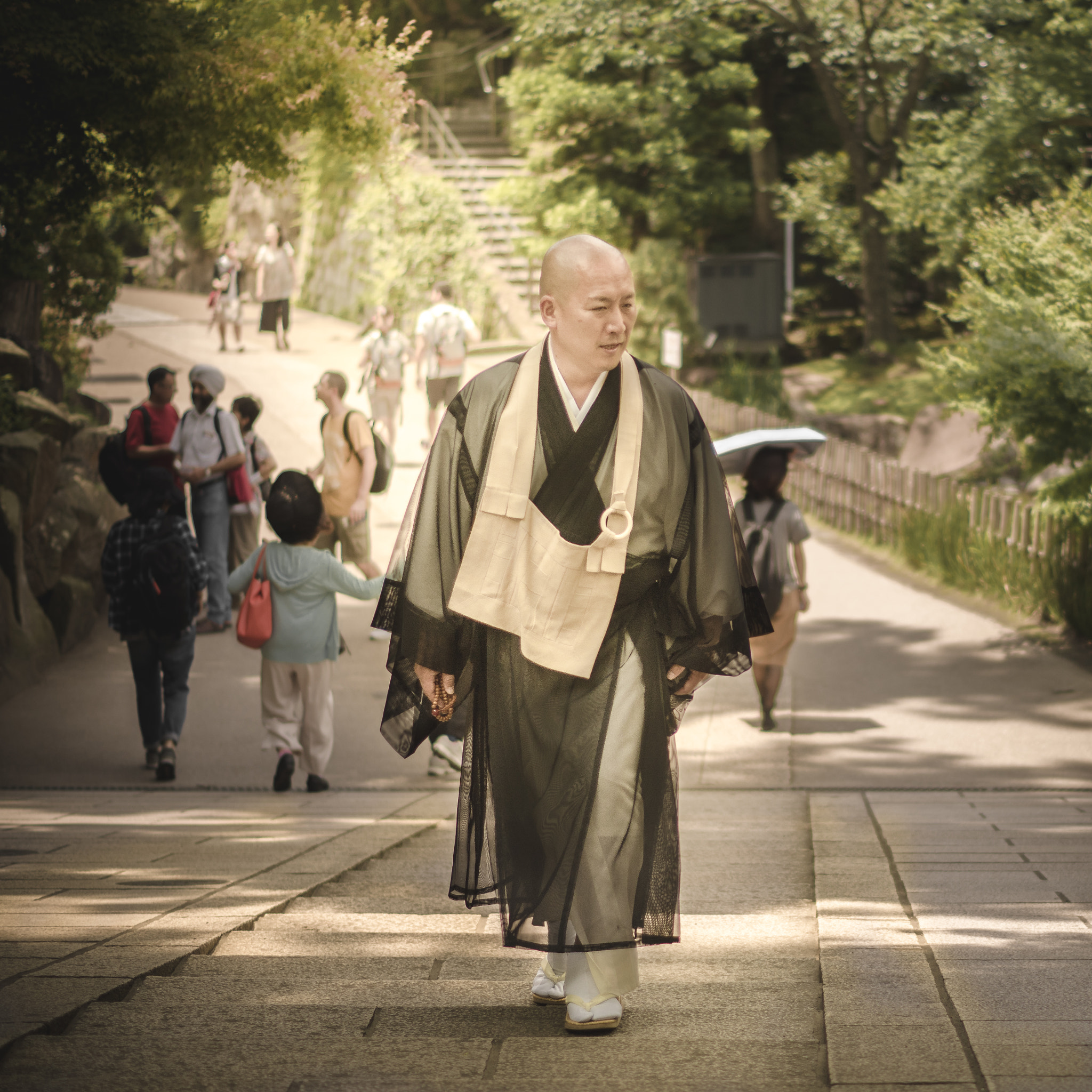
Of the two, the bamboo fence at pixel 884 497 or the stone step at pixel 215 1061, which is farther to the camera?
the bamboo fence at pixel 884 497

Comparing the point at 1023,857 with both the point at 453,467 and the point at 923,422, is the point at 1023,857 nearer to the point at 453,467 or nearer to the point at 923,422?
the point at 453,467

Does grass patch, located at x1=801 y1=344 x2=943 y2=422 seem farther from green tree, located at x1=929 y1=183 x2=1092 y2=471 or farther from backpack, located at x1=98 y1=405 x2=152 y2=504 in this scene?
backpack, located at x1=98 y1=405 x2=152 y2=504

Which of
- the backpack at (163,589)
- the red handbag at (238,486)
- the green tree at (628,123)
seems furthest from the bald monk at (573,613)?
the green tree at (628,123)

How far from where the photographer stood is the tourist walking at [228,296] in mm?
21141

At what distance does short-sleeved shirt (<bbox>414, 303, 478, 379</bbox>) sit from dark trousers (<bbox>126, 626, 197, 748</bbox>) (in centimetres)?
727

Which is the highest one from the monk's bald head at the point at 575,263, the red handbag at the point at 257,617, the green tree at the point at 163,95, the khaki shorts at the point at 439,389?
the green tree at the point at 163,95

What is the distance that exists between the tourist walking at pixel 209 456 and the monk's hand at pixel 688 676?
22.2 feet

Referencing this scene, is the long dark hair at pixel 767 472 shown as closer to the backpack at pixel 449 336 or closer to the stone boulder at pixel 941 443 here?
the backpack at pixel 449 336

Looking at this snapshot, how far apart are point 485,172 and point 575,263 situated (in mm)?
25490

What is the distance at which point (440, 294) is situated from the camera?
47.8 ft

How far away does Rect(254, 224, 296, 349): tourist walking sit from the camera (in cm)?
2127

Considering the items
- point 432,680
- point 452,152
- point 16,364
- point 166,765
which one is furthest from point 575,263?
point 452,152

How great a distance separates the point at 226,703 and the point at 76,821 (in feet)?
10.3

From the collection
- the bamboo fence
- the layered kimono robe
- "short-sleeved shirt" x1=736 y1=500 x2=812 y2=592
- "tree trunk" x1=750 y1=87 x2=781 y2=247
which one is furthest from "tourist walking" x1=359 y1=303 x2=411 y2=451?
the layered kimono robe
